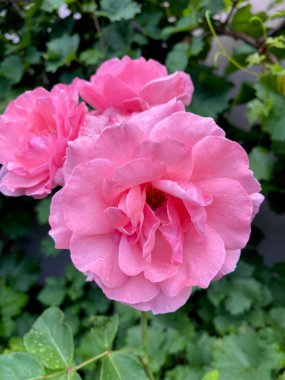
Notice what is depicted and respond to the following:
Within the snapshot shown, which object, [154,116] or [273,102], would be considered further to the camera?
[273,102]

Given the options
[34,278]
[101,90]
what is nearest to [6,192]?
[101,90]

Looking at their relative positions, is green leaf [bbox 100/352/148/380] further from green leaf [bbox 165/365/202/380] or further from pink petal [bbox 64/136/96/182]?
green leaf [bbox 165/365/202/380]

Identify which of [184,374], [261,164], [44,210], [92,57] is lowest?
[184,374]

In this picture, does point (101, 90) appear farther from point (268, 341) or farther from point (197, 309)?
point (197, 309)

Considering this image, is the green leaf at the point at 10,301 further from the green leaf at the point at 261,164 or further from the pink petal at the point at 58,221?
the pink petal at the point at 58,221

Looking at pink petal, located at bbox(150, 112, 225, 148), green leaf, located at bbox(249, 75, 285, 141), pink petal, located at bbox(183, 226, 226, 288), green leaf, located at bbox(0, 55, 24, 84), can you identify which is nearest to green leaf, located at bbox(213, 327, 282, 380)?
green leaf, located at bbox(249, 75, 285, 141)

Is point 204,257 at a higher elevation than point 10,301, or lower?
higher

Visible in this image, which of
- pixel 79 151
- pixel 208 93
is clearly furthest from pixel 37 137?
pixel 208 93

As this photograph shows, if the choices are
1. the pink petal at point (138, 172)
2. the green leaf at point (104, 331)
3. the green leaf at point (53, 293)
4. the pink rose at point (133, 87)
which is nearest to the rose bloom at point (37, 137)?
the pink rose at point (133, 87)

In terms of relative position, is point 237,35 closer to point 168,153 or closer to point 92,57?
point 92,57
